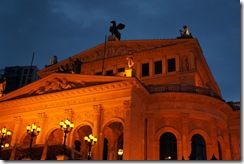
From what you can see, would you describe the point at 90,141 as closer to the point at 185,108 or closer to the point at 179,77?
the point at 185,108

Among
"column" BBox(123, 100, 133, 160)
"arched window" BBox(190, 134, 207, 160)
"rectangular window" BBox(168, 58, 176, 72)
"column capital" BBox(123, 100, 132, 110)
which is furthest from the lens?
"rectangular window" BBox(168, 58, 176, 72)

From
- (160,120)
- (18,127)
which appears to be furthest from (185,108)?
(18,127)

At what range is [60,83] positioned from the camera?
1188 inches

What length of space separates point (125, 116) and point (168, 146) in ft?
17.9

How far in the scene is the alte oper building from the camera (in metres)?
26.7

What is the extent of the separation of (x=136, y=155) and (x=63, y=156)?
7.96 meters

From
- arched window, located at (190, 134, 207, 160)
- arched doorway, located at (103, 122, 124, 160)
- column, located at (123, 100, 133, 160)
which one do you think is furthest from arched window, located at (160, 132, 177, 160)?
column, located at (123, 100, 133, 160)

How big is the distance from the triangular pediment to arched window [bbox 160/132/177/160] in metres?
6.66

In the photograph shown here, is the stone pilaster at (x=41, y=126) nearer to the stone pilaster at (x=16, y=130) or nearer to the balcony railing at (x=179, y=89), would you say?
the stone pilaster at (x=16, y=130)

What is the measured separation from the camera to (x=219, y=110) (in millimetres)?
31438

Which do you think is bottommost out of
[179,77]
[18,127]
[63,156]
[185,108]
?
[63,156]

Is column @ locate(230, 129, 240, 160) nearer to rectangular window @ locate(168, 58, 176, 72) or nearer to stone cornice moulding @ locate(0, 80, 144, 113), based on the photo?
rectangular window @ locate(168, 58, 176, 72)

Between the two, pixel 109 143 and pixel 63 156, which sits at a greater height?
pixel 109 143

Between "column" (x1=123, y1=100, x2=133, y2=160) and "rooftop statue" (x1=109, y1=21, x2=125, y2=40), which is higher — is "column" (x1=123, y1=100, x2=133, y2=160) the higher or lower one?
the lower one
